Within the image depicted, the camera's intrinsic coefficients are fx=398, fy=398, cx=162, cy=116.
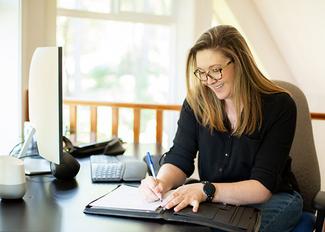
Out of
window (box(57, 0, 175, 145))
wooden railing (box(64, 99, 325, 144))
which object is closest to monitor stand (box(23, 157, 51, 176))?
wooden railing (box(64, 99, 325, 144))

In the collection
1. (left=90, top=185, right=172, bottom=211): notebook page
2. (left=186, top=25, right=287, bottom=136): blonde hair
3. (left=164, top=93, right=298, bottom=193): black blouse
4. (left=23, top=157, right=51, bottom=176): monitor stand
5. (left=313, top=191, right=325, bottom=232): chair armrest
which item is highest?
(left=186, top=25, right=287, bottom=136): blonde hair

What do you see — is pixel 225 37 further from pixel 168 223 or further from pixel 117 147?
pixel 117 147

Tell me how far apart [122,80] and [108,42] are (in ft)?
1.42

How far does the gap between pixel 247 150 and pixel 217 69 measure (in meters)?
0.30

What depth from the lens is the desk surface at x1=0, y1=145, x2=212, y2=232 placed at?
98 cm

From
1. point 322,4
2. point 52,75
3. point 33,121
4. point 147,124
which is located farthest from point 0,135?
point 322,4

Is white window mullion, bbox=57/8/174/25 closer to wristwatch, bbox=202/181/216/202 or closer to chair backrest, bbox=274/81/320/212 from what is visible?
chair backrest, bbox=274/81/320/212

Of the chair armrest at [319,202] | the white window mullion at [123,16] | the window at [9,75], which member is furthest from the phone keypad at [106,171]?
the white window mullion at [123,16]

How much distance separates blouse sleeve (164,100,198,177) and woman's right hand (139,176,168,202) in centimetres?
21

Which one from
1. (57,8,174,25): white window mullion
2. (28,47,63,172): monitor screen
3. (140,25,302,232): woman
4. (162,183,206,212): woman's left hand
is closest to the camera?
(162,183,206,212): woman's left hand

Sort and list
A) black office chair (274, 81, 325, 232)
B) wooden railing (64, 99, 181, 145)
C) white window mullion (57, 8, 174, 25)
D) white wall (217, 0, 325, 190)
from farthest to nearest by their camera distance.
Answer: white wall (217, 0, 325, 190), white window mullion (57, 8, 174, 25), wooden railing (64, 99, 181, 145), black office chair (274, 81, 325, 232)

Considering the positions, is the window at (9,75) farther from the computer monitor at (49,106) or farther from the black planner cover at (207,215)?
the black planner cover at (207,215)

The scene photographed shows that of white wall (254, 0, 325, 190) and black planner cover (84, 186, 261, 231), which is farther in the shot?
white wall (254, 0, 325, 190)

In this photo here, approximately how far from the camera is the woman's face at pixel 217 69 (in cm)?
135
